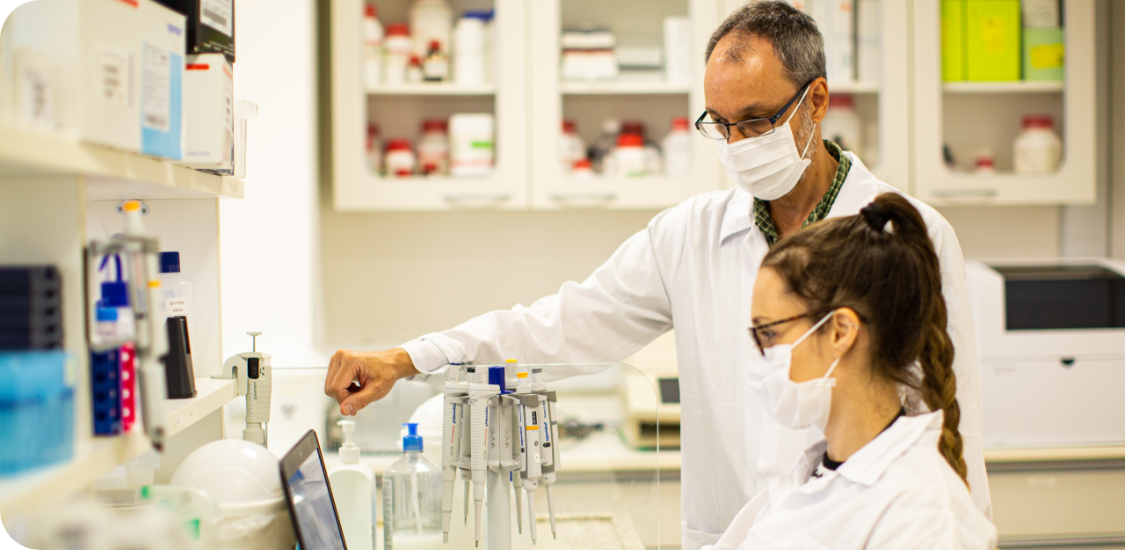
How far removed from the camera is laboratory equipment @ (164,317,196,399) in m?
0.87

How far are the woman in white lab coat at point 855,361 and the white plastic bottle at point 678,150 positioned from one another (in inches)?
53.2

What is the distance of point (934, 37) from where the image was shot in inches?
88.7

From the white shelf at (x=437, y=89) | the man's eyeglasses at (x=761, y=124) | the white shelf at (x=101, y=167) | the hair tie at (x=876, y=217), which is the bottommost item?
the hair tie at (x=876, y=217)

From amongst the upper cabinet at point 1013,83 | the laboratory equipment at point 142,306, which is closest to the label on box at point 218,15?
the laboratory equipment at point 142,306

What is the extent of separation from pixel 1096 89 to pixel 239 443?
2.89m

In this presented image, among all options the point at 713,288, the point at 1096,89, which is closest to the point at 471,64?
the point at 713,288

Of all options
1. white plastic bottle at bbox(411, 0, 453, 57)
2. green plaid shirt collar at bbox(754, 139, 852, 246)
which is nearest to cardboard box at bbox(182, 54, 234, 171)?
green plaid shirt collar at bbox(754, 139, 852, 246)

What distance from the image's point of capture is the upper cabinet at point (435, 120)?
7.16 feet

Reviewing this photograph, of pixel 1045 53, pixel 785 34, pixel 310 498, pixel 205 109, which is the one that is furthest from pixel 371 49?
pixel 1045 53

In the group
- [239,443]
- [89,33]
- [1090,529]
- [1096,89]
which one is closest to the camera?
[89,33]

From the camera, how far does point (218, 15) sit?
862 millimetres

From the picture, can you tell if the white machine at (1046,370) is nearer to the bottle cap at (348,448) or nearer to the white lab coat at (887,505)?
the white lab coat at (887,505)

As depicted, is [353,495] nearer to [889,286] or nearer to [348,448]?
[348,448]

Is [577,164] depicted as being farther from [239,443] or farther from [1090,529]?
[1090,529]
